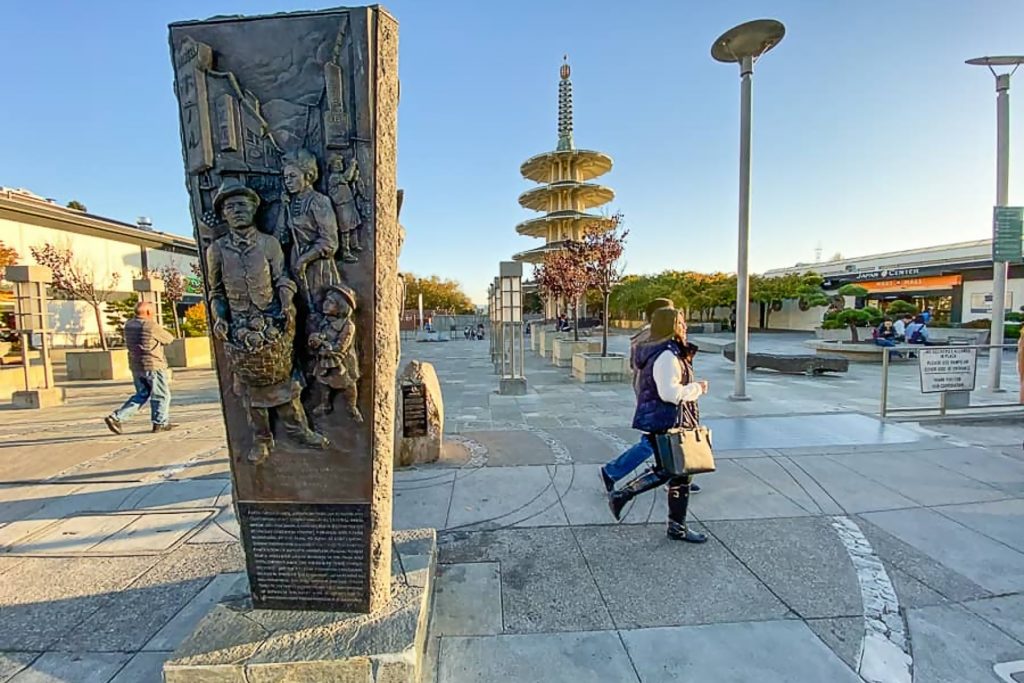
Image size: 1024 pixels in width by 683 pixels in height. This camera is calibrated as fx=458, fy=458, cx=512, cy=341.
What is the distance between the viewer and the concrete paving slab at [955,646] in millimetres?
2133

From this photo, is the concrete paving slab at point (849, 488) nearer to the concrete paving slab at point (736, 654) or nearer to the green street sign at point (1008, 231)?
the concrete paving slab at point (736, 654)

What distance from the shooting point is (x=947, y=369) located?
6.92 meters

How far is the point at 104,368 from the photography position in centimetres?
1294

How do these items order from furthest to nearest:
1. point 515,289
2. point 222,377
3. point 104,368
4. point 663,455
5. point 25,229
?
point 25,229 < point 104,368 < point 515,289 < point 663,455 < point 222,377

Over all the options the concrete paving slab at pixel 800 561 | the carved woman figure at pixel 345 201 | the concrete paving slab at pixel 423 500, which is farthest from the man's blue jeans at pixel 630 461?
the carved woman figure at pixel 345 201

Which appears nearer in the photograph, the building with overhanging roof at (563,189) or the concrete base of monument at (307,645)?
the concrete base of monument at (307,645)

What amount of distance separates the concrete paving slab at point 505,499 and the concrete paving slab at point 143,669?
73.2 inches

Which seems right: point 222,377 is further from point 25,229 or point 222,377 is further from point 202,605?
point 25,229

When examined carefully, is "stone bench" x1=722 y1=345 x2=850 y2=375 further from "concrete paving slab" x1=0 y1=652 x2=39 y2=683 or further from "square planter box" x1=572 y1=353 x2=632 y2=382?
"concrete paving slab" x1=0 y1=652 x2=39 y2=683

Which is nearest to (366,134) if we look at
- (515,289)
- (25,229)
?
(515,289)

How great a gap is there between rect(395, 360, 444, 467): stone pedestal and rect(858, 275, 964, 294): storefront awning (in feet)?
104

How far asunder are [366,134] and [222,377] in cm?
135

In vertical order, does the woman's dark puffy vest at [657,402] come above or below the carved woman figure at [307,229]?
below

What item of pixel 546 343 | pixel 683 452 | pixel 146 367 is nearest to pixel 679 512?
pixel 683 452
